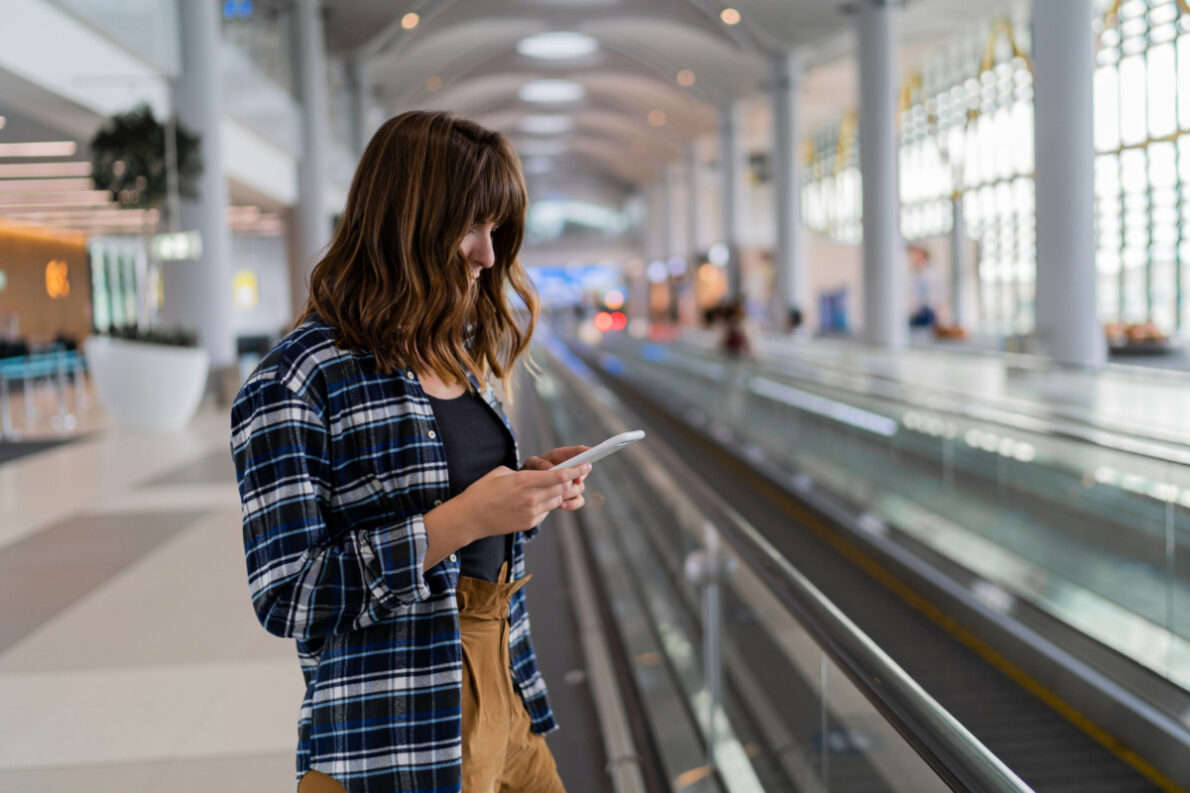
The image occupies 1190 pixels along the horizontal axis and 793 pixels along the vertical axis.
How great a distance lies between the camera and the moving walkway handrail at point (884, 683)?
5.59 feet

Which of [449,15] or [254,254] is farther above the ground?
[449,15]

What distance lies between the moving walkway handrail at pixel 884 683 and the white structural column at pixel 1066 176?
41.6ft

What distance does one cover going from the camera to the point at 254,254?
37938 mm

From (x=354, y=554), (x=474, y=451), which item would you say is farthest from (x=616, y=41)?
(x=354, y=554)

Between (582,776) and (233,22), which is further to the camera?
(233,22)

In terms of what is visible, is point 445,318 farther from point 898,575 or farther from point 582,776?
point 898,575

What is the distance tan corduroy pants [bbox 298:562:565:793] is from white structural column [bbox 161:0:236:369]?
50.2 feet

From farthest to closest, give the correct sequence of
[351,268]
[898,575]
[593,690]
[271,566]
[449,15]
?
[449,15], [898,575], [593,690], [351,268], [271,566]

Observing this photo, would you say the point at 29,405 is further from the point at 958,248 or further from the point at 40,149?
the point at 958,248

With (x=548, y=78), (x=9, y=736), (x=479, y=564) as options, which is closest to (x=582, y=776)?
(x=9, y=736)

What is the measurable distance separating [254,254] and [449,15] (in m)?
11.1

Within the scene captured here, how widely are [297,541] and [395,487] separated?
0.52 ft

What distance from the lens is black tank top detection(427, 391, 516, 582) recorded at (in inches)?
65.1

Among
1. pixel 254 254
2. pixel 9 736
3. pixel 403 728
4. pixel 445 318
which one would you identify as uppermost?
pixel 254 254
